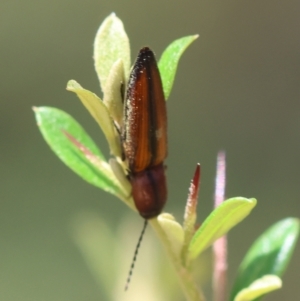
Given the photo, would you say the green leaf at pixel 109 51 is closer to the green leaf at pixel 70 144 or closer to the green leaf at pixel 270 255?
the green leaf at pixel 70 144

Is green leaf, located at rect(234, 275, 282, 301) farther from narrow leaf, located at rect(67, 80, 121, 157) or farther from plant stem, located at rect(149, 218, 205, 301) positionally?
narrow leaf, located at rect(67, 80, 121, 157)

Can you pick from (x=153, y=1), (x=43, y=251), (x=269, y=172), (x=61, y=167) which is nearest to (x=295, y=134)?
(x=269, y=172)

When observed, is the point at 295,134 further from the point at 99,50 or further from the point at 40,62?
the point at 99,50

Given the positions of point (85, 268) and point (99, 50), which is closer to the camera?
point (99, 50)

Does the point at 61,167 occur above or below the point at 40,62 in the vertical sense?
below

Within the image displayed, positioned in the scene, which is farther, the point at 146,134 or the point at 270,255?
the point at 270,255

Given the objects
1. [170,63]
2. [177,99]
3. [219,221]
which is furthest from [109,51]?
[177,99]

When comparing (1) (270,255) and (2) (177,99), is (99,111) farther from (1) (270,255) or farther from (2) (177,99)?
(2) (177,99)

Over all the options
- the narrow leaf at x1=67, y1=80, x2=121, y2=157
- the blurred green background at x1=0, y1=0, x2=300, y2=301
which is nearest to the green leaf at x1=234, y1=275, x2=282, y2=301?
the narrow leaf at x1=67, y1=80, x2=121, y2=157
